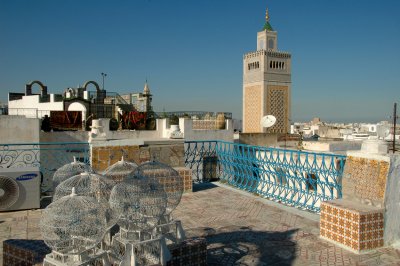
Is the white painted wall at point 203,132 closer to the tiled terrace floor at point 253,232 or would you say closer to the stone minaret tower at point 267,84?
the tiled terrace floor at point 253,232

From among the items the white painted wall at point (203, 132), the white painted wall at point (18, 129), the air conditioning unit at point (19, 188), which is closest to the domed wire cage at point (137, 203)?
the air conditioning unit at point (19, 188)

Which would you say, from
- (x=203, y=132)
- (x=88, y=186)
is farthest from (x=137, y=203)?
(x=203, y=132)

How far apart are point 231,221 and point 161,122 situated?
1432 centimetres

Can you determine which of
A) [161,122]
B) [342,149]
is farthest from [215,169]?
[342,149]

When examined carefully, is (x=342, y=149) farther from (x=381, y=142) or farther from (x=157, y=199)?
(x=157, y=199)

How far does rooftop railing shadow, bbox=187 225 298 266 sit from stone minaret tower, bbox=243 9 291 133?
114 ft

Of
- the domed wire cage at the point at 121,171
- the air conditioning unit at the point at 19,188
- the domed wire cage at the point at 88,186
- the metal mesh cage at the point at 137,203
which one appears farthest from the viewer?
the air conditioning unit at the point at 19,188

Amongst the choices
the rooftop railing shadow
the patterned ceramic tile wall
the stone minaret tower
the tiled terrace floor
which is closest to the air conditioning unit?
the tiled terrace floor

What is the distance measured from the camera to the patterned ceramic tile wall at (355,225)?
4.92 m

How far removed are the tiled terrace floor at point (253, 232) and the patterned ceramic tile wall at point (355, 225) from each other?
0.43ft

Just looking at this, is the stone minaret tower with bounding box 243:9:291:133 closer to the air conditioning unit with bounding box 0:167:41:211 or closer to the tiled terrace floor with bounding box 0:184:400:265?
the tiled terrace floor with bounding box 0:184:400:265

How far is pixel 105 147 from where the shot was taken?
24.9ft

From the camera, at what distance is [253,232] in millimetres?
5738

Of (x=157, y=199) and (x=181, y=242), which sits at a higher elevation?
(x=157, y=199)
